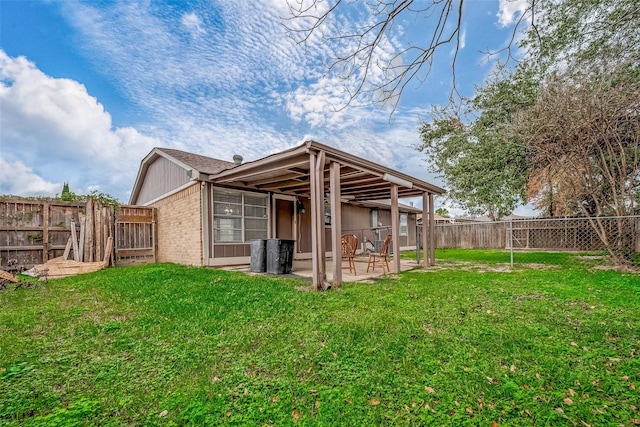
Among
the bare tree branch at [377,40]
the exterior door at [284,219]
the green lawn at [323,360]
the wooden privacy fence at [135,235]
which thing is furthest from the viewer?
the exterior door at [284,219]

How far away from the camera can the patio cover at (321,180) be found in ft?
16.7

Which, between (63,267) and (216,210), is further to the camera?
(216,210)

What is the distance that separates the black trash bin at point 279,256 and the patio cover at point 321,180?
5.37ft

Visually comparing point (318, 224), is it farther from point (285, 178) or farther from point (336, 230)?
point (285, 178)

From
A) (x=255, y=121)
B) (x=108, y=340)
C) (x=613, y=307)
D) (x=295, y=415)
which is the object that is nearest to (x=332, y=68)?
(x=295, y=415)

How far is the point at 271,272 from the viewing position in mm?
6895

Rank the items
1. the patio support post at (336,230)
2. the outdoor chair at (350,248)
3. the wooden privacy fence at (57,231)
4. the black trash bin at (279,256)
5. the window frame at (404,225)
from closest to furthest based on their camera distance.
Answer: the patio support post at (336,230) → the outdoor chair at (350,248) → the black trash bin at (279,256) → the wooden privacy fence at (57,231) → the window frame at (404,225)

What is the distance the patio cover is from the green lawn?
1255mm

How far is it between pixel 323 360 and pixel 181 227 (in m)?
7.75

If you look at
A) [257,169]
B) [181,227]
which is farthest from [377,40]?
[181,227]

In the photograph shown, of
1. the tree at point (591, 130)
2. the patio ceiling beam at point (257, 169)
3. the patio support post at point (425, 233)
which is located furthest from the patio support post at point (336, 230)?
the tree at point (591, 130)

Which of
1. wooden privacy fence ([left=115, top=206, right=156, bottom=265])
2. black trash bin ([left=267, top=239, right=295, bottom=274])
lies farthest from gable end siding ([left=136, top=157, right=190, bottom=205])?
black trash bin ([left=267, top=239, right=295, bottom=274])

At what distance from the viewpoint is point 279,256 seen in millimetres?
6781

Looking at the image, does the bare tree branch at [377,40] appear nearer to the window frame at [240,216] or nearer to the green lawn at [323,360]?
the green lawn at [323,360]
